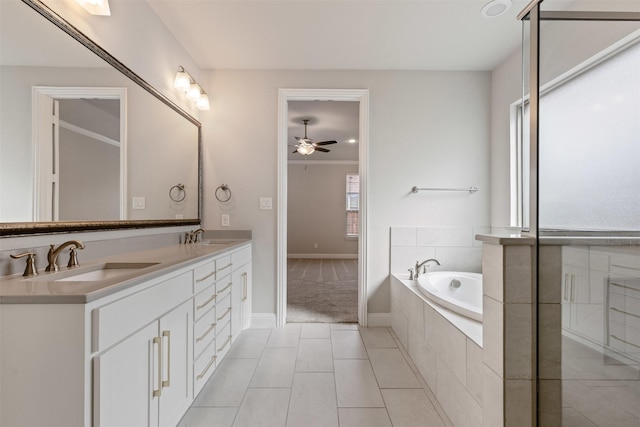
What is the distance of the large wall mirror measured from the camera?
1174 mm

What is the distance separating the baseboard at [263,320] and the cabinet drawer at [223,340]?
2.24 ft

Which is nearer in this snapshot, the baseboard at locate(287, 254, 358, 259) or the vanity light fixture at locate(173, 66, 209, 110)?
the vanity light fixture at locate(173, 66, 209, 110)

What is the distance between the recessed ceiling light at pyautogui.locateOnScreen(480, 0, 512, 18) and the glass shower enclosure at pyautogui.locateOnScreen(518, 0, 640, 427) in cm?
95

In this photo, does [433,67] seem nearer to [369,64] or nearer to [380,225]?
[369,64]

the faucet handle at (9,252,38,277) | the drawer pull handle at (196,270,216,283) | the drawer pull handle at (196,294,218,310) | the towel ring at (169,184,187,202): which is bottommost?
the drawer pull handle at (196,294,218,310)

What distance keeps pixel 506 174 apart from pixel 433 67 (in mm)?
1285

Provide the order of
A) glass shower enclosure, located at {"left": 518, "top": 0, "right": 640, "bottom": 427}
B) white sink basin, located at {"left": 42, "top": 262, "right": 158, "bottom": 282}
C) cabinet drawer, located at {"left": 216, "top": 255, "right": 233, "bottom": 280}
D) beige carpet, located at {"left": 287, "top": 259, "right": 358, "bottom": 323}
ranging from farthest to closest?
beige carpet, located at {"left": 287, "top": 259, "right": 358, "bottom": 323}, cabinet drawer, located at {"left": 216, "top": 255, "right": 233, "bottom": 280}, white sink basin, located at {"left": 42, "top": 262, "right": 158, "bottom": 282}, glass shower enclosure, located at {"left": 518, "top": 0, "right": 640, "bottom": 427}

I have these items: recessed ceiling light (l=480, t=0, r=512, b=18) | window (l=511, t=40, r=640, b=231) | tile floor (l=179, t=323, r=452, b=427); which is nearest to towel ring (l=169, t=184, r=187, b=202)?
tile floor (l=179, t=323, r=452, b=427)

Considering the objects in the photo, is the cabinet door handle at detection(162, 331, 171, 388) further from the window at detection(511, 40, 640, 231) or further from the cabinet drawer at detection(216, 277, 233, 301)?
the window at detection(511, 40, 640, 231)

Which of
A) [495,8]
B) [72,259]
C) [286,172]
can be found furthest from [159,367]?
[495,8]

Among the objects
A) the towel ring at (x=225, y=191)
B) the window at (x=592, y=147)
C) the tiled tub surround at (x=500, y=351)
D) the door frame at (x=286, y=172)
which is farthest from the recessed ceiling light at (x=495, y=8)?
the towel ring at (x=225, y=191)

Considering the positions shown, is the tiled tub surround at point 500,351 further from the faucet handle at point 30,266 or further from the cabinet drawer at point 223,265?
the faucet handle at point 30,266

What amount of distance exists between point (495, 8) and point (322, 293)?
3.57 meters

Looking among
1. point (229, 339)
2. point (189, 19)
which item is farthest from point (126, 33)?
point (229, 339)
